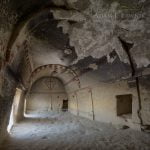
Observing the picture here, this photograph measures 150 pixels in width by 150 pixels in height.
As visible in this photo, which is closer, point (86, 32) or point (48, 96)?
point (86, 32)

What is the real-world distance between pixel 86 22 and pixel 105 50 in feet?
3.78

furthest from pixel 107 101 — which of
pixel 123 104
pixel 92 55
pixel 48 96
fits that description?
pixel 48 96

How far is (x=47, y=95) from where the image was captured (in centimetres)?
1134

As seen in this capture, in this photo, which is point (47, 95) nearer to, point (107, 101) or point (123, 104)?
point (107, 101)

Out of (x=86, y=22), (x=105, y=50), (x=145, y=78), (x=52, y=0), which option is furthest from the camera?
(x=105, y=50)

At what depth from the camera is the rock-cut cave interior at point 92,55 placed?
3.18m

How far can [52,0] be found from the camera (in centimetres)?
313

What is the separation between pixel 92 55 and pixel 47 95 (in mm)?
6983

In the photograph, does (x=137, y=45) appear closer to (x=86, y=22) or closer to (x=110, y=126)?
(x=86, y=22)

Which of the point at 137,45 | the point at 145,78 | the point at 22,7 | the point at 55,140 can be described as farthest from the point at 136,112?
the point at 22,7

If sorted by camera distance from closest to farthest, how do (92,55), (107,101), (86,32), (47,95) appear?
(86,32)
(92,55)
(107,101)
(47,95)

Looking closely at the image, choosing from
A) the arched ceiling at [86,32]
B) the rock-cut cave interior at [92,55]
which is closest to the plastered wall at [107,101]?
the rock-cut cave interior at [92,55]

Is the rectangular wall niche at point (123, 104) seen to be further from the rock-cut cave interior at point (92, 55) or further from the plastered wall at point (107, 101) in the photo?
the plastered wall at point (107, 101)

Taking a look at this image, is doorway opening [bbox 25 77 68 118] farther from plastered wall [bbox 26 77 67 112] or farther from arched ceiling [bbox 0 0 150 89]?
arched ceiling [bbox 0 0 150 89]
